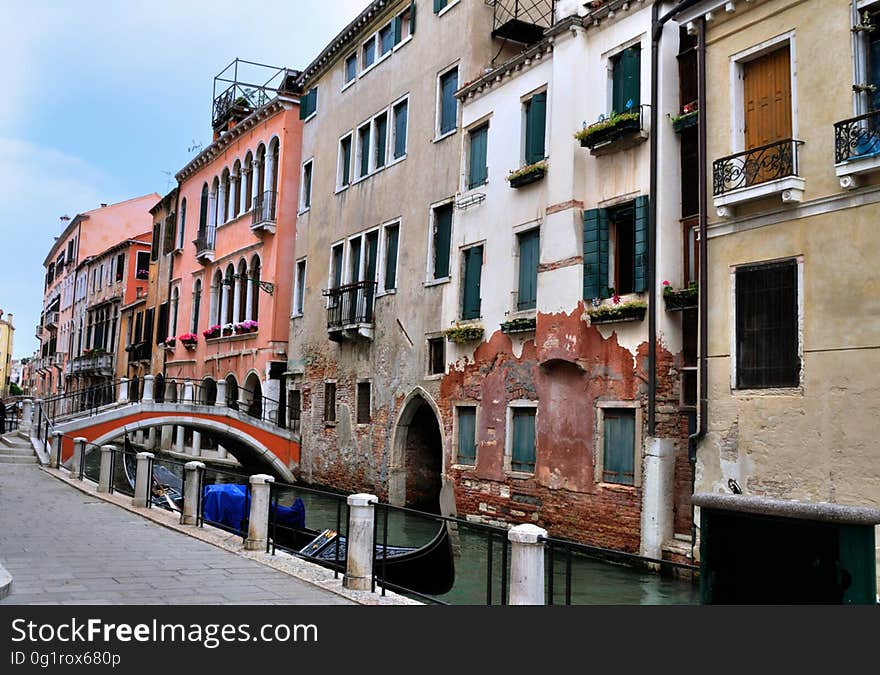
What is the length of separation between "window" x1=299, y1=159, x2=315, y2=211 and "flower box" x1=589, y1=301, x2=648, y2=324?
13671 millimetres

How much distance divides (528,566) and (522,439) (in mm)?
9234

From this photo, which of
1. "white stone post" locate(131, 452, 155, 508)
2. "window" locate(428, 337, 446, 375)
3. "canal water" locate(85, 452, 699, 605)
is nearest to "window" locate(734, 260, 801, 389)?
"canal water" locate(85, 452, 699, 605)

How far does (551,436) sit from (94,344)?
36064 millimetres

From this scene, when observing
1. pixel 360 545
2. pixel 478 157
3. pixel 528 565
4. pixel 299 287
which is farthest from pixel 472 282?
pixel 528 565

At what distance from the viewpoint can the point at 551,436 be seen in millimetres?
14656

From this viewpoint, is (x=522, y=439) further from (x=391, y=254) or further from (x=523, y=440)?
(x=391, y=254)

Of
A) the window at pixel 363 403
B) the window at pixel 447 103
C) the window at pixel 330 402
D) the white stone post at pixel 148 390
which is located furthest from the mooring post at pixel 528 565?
the white stone post at pixel 148 390

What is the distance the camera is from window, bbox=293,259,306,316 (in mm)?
25328

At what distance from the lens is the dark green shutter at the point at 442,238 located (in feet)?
61.3

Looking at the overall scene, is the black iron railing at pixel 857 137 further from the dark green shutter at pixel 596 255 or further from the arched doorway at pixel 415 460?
the arched doorway at pixel 415 460

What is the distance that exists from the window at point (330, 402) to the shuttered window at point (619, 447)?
10.6 m

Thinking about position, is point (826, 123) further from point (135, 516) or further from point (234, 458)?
point (234, 458)

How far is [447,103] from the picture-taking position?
1931cm
